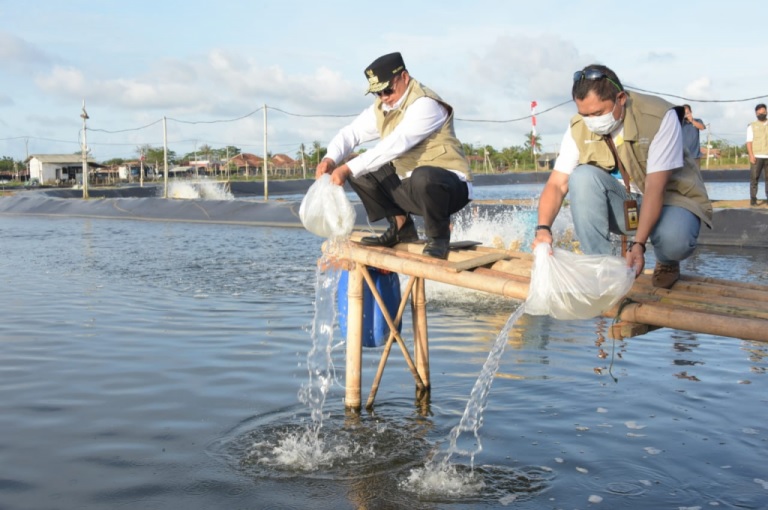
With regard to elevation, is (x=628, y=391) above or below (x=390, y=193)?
below

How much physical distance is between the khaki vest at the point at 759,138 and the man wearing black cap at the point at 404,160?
413 inches

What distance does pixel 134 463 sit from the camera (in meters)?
4.29

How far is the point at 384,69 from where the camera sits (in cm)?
491

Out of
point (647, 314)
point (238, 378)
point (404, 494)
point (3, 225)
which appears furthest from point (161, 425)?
point (3, 225)

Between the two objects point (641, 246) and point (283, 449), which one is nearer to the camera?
point (641, 246)

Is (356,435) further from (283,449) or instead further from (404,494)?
(404,494)

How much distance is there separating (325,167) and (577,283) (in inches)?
87.4

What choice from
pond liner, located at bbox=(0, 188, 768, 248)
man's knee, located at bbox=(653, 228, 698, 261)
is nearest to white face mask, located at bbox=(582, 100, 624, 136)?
man's knee, located at bbox=(653, 228, 698, 261)

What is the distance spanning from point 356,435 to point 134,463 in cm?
126

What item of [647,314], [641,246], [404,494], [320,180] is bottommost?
[404,494]

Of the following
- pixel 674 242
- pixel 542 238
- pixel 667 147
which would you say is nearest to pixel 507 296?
pixel 542 238

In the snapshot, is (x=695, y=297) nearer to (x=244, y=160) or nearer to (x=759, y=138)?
(x=759, y=138)

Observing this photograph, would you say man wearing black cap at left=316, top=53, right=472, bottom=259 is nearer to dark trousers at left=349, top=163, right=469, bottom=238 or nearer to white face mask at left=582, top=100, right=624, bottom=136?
dark trousers at left=349, top=163, right=469, bottom=238

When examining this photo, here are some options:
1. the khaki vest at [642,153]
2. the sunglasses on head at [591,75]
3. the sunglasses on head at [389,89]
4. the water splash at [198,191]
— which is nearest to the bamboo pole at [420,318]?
the sunglasses on head at [389,89]
